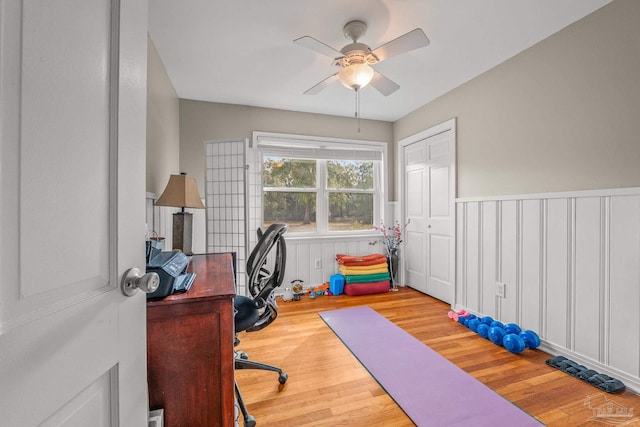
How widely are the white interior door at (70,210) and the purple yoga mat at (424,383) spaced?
1.51m

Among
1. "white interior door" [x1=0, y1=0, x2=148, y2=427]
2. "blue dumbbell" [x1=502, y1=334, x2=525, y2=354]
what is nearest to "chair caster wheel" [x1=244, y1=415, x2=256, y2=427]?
"white interior door" [x1=0, y1=0, x2=148, y2=427]

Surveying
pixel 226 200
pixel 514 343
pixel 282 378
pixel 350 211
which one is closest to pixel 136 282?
pixel 282 378

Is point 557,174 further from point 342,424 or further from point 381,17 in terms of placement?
point 342,424

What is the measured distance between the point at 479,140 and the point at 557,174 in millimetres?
856

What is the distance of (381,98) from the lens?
3.45 m

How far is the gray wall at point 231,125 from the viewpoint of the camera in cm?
346

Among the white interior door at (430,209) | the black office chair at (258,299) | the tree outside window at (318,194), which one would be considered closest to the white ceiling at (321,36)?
the white interior door at (430,209)

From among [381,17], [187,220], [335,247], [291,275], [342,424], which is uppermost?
[381,17]

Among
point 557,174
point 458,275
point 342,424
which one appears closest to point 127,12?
point 342,424

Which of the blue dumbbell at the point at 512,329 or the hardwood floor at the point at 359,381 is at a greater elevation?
the blue dumbbell at the point at 512,329

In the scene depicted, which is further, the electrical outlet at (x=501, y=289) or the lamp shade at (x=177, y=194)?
the electrical outlet at (x=501, y=289)

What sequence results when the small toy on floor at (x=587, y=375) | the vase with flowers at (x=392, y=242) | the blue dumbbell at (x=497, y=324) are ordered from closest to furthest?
1. the small toy on floor at (x=587, y=375)
2. the blue dumbbell at (x=497, y=324)
3. the vase with flowers at (x=392, y=242)

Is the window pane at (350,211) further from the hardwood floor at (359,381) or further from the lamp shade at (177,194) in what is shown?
the lamp shade at (177,194)

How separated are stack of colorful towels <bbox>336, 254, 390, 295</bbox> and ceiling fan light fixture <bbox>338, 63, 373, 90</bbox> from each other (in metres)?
2.36
